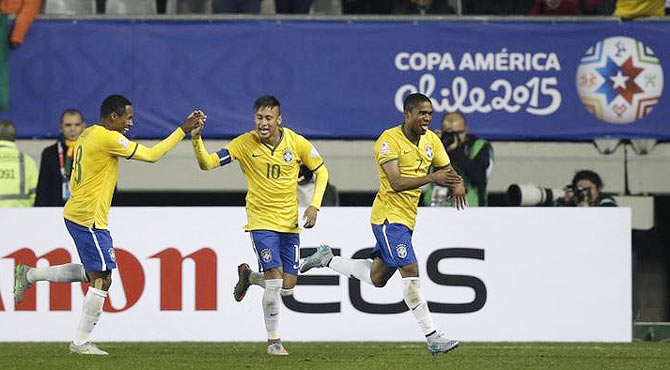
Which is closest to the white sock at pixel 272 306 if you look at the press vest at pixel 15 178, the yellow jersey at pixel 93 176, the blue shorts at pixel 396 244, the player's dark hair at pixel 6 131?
the blue shorts at pixel 396 244

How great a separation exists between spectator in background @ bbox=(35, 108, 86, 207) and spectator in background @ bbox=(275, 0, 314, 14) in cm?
366

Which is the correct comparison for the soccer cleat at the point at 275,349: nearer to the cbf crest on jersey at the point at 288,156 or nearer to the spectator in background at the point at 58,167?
the cbf crest on jersey at the point at 288,156

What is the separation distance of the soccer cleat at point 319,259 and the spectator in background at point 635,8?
223 inches

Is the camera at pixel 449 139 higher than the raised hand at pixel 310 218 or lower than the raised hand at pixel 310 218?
higher

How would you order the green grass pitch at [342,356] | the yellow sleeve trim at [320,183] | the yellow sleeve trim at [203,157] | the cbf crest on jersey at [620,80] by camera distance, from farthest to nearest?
1. the cbf crest on jersey at [620,80]
2. the yellow sleeve trim at [320,183]
3. the yellow sleeve trim at [203,157]
4. the green grass pitch at [342,356]

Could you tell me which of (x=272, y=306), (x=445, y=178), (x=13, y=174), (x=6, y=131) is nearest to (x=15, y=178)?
(x=13, y=174)

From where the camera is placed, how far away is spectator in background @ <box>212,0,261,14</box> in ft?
59.4

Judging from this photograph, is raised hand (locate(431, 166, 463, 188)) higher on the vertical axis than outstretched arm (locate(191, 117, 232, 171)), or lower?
lower

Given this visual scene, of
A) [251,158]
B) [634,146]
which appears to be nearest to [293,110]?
[634,146]

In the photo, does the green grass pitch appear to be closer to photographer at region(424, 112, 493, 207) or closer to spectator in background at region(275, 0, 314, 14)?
photographer at region(424, 112, 493, 207)

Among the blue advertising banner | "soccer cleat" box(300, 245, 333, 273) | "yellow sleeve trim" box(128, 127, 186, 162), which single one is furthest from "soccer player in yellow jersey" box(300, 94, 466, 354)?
the blue advertising banner

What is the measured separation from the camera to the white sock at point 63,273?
1282 cm

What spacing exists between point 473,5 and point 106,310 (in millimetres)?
6109

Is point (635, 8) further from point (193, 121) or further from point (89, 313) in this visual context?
point (89, 313)
